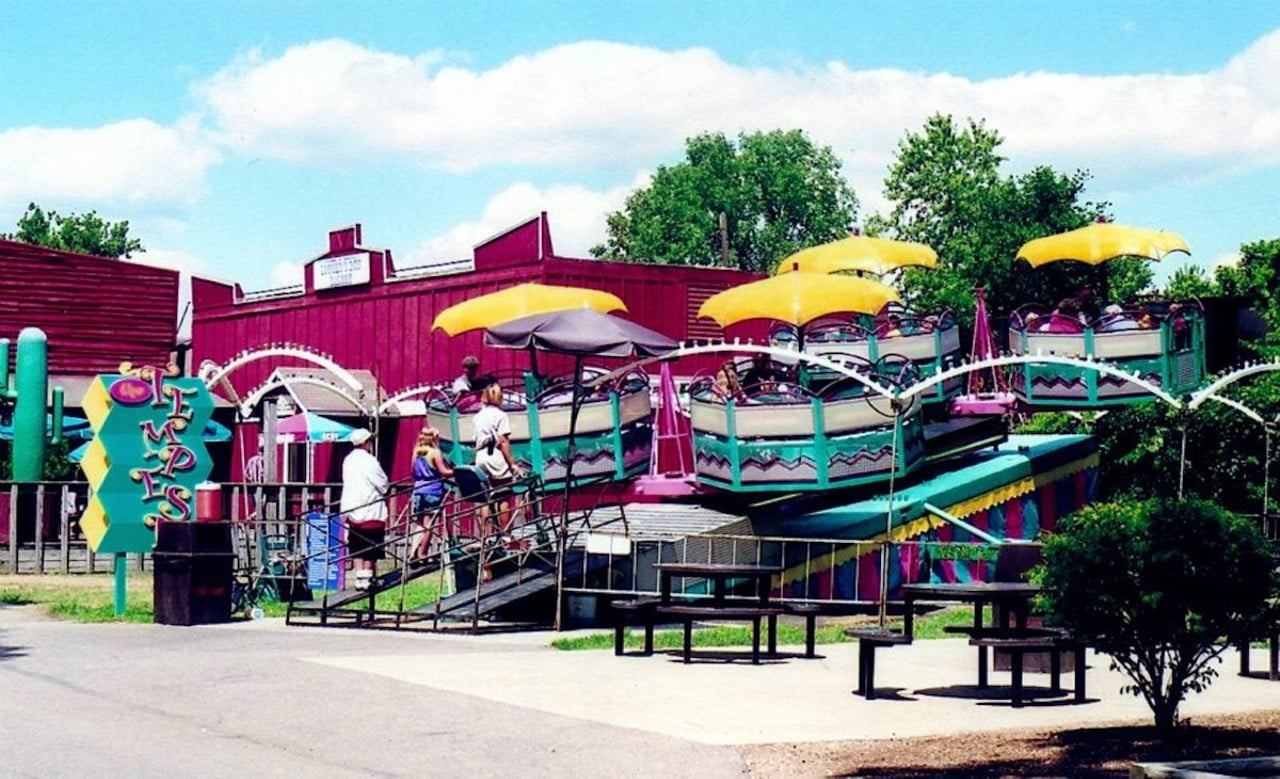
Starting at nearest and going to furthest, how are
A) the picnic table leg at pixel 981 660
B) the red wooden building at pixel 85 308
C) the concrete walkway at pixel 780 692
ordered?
1. the concrete walkway at pixel 780 692
2. the picnic table leg at pixel 981 660
3. the red wooden building at pixel 85 308

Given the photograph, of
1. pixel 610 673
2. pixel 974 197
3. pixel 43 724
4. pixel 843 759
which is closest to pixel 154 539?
pixel 610 673

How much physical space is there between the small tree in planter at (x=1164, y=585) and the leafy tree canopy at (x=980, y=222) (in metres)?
26.0

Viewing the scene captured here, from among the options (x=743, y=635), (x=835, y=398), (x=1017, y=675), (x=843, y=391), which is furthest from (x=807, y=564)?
(x=1017, y=675)

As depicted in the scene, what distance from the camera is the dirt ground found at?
9.89 meters

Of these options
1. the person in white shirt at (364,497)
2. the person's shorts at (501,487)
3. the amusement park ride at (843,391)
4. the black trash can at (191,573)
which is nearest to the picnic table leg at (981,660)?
the amusement park ride at (843,391)

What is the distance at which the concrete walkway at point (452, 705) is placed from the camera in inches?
402

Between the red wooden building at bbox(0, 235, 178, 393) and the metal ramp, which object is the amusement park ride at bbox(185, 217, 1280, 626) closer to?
the metal ramp

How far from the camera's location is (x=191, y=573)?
1811 centimetres

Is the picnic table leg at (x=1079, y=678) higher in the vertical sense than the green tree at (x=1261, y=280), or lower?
lower

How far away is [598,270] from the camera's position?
32844 millimetres

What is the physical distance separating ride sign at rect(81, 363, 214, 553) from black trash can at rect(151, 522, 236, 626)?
1603 millimetres

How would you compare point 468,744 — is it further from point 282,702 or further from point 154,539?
point 154,539

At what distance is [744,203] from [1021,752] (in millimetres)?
84626

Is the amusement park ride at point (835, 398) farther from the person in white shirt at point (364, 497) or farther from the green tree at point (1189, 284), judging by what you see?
the green tree at point (1189, 284)
